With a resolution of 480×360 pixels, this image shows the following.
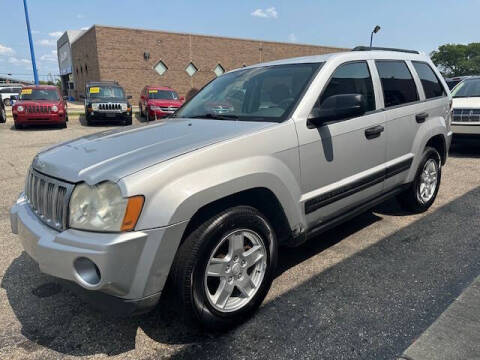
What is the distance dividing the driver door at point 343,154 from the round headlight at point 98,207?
137 cm

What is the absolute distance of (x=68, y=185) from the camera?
217 centimetres

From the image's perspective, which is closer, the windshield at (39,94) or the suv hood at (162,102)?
the windshield at (39,94)

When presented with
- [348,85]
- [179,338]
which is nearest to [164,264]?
[179,338]

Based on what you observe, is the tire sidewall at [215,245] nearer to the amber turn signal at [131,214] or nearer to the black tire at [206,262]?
Answer: the black tire at [206,262]

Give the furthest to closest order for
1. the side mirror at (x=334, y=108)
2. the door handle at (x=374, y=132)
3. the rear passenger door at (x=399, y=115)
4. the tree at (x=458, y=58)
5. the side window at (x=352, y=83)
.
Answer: the tree at (x=458, y=58), the rear passenger door at (x=399, y=115), the door handle at (x=374, y=132), the side window at (x=352, y=83), the side mirror at (x=334, y=108)

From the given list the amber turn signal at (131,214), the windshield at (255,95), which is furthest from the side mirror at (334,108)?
the amber turn signal at (131,214)

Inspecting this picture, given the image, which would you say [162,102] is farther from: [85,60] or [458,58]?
[458,58]

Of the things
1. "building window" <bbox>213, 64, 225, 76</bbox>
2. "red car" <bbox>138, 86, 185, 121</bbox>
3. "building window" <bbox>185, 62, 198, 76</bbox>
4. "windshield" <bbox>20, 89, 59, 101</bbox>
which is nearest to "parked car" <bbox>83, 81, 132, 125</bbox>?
"red car" <bbox>138, 86, 185, 121</bbox>

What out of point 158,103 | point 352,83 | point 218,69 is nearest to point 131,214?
point 352,83

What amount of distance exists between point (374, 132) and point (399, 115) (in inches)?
22.3

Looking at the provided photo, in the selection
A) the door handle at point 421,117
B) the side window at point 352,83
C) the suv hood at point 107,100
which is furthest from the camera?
the suv hood at point 107,100

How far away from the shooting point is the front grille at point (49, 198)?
216cm

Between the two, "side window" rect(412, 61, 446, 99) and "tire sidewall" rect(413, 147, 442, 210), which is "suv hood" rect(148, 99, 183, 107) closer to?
"side window" rect(412, 61, 446, 99)

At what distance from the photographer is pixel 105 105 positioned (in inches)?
614
